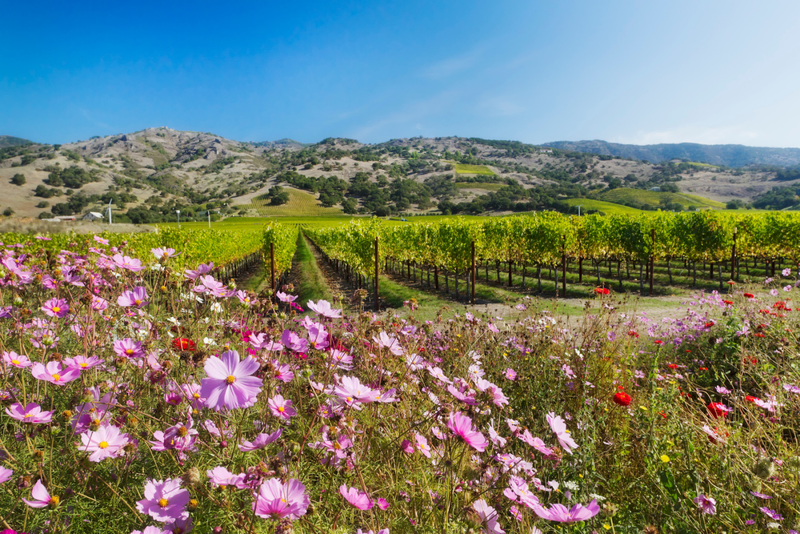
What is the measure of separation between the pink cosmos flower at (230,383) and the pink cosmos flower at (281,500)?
20 cm

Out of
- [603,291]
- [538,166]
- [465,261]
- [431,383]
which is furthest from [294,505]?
[538,166]

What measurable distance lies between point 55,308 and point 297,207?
106446 millimetres

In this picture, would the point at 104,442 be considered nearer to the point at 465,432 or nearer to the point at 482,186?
the point at 465,432

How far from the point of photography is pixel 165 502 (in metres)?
0.93

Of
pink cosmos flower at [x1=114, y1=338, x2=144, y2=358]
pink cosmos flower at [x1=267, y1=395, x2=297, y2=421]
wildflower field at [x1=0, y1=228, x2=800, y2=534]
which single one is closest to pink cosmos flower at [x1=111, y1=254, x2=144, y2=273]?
wildflower field at [x1=0, y1=228, x2=800, y2=534]

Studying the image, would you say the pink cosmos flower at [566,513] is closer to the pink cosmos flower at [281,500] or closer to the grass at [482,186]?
the pink cosmos flower at [281,500]

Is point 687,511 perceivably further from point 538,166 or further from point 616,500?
point 538,166

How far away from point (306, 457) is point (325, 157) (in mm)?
196366

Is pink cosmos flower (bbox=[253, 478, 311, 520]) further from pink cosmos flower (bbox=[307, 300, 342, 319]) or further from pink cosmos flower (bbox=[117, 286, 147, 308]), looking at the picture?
pink cosmos flower (bbox=[117, 286, 147, 308])

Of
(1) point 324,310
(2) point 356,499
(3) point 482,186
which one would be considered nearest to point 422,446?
(2) point 356,499

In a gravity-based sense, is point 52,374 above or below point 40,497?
above

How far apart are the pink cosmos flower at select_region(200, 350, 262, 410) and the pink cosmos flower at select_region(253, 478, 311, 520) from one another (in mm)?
198

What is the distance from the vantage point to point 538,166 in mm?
180625

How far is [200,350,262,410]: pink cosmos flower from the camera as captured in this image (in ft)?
3.17
